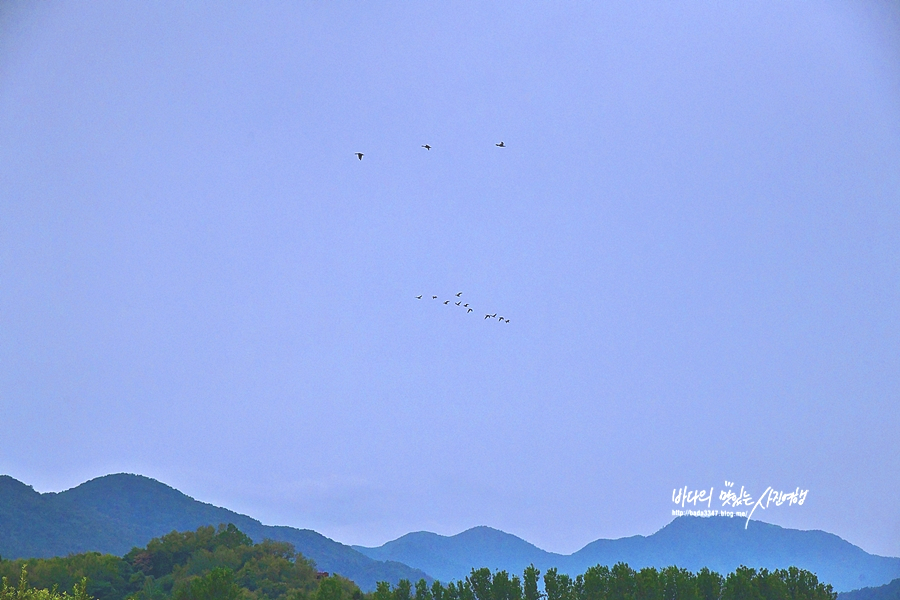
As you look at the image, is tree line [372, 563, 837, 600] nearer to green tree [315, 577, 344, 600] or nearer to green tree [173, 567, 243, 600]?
green tree [315, 577, 344, 600]

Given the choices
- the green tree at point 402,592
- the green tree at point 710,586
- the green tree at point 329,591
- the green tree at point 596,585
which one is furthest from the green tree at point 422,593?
the green tree at point 710,586

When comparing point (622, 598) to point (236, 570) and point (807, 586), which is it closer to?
point (807, 586)

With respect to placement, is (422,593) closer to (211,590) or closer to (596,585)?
(596,585)

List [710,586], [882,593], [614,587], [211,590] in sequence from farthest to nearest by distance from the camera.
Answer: [882,593] → [614,587] → [710,586] → [211,590]

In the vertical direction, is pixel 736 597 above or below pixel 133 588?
above

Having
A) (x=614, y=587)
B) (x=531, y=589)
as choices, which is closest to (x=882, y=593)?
(x=614, y=587)

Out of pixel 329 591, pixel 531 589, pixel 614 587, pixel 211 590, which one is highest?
pixel 614 587

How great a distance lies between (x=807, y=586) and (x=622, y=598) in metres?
16.8

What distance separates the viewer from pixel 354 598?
6216 cm

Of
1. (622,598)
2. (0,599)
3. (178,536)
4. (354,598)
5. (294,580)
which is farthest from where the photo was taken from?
(178,536)

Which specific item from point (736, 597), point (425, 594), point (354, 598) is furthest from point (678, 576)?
point (354, 598)

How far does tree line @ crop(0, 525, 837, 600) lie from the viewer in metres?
50.8

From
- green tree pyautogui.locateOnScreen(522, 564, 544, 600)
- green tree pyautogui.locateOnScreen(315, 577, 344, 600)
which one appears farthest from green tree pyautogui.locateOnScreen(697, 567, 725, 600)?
green tree pyautogui.locateOnScreen(315, 577, 344, 600)

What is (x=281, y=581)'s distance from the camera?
7906 centimetres
